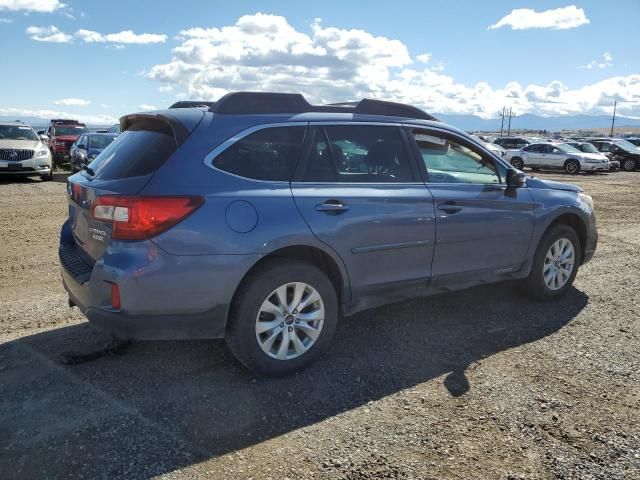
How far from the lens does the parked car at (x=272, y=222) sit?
3.19 metres

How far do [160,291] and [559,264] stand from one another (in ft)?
12.8

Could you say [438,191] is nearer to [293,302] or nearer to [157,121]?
[293,302]

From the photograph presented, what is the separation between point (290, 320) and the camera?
143 inches

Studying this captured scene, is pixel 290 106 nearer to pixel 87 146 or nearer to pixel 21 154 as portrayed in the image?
pixel 21 154

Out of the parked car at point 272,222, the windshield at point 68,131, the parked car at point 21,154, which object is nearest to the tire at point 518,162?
the windshield at point 68,131

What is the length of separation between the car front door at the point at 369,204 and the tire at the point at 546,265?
1.48m

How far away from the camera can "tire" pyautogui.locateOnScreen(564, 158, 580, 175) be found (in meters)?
26.1

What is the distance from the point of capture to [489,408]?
333cm

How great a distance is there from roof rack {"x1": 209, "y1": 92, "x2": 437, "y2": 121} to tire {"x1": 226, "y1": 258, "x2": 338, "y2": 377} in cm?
106

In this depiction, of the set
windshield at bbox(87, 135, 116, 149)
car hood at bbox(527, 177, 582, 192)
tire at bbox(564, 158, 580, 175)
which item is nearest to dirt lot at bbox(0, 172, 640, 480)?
car hood at bbox(527, 177, 582, 192)

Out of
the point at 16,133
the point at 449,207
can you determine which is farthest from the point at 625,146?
the point at 449,207

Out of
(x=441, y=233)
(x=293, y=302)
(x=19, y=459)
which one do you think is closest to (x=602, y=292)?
(x=441, y=233)

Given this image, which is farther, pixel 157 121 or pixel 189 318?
pixel 157 121

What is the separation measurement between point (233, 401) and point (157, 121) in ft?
6.19
